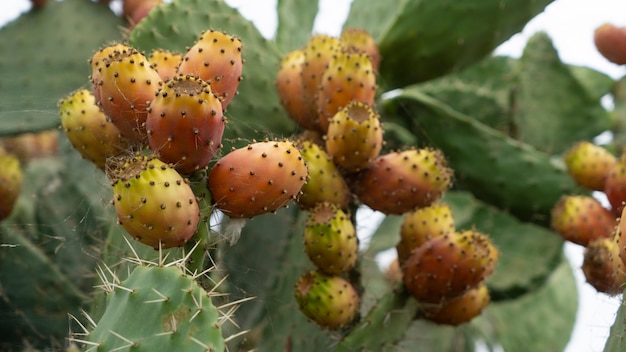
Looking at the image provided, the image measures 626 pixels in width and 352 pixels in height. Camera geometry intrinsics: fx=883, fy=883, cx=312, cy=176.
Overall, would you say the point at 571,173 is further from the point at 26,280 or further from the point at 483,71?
the point at 26,280

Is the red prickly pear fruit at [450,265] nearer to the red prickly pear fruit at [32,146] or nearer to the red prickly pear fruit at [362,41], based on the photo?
the red prickly pear fruit at [362,41]

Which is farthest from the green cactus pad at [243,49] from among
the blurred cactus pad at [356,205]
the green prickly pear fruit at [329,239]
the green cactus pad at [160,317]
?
the green cactus pad at [160,317]

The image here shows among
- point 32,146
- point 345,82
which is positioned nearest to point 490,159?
point 345,82


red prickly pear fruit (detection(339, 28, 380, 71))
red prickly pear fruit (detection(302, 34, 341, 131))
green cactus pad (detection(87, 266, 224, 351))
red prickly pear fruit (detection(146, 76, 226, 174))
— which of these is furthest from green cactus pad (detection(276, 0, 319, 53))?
green cactus pad (detection(87, 266, 224, 351))

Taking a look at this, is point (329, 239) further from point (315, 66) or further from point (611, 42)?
point (611, 42)

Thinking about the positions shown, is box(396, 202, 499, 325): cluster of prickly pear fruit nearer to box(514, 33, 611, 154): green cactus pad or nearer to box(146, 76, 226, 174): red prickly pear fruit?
box(146, 76, 226, 174): red prickly pear fruit

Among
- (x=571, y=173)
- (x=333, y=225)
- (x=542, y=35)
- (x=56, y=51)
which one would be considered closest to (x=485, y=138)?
(x=571, y=173)

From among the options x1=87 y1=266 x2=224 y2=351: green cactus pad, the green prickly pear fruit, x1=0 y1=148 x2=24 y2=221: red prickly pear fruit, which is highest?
x1=87 y1=266 x2=224 y2=351: green cactus pad
